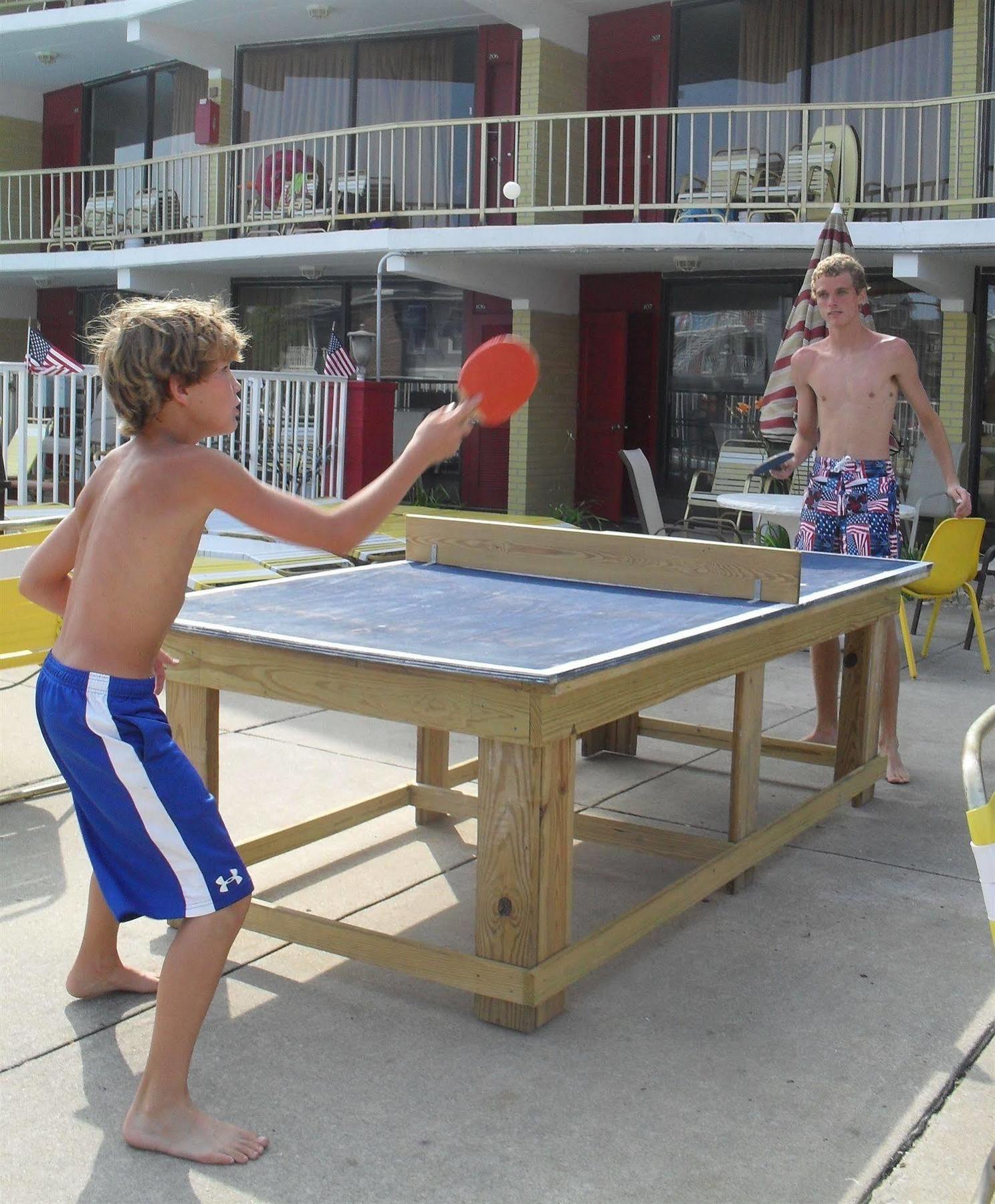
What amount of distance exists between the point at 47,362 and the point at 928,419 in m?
7.70

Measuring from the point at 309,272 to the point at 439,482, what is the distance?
319 centimetres

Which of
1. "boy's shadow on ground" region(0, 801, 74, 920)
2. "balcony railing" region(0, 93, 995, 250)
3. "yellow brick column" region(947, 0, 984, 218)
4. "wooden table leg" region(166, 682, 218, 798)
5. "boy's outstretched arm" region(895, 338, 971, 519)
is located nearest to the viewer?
"wooden table leg" region(166, 682, 218, 798)

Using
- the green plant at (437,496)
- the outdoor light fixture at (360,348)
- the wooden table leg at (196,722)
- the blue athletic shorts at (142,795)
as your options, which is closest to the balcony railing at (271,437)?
the outdoor light fixture at (360,348)

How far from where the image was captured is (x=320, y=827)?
4430 mm

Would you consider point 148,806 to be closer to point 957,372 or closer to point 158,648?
point 158,648

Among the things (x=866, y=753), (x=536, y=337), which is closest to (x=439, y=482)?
(x=536, y=337)

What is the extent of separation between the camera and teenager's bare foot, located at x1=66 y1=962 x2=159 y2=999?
347cm

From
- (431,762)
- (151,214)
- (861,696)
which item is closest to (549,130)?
(151,214)

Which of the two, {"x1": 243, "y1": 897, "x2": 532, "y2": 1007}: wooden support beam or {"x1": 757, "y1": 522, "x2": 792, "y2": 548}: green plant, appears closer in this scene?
{"x1": 243, "y1": 897, "x2": 532, "y2": 1007}: wooden support beam

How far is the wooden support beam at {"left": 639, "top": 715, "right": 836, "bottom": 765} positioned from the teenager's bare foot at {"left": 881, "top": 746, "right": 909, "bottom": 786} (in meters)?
0.24

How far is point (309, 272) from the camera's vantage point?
17984 mm

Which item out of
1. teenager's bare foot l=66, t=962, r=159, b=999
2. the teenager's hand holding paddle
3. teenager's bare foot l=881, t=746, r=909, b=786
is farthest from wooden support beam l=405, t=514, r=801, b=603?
teenager's bare foot l=66, t=962, r=159, b=999

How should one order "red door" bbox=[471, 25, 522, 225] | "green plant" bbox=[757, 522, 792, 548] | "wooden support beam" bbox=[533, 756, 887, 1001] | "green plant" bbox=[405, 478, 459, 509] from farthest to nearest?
"green plant" bbox=[405, 478, 459, 509] < "red door" bbox=[471, 25, 522, 225] < "green plant" bbox=[757, 522, 792, 548] < "wooden support beam" bbox=[533, 756, 887, 1001]

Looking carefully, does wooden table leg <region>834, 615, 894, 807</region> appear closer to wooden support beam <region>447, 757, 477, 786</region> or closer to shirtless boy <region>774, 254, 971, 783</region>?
shirtless boy <region>774, 254, 971, 783</region>
